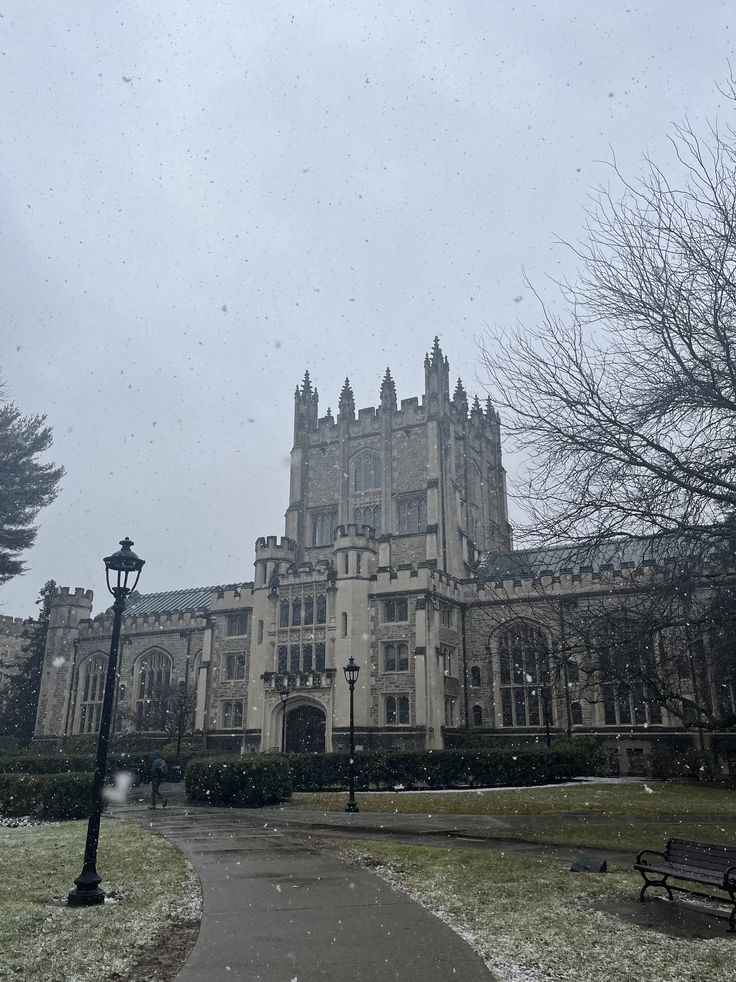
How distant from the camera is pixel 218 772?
69.9 feet

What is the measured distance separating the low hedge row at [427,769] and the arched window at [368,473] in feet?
75.4

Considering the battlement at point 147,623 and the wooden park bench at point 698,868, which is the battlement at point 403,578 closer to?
the battlement at point 147,623

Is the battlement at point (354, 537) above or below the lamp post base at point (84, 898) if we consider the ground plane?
above

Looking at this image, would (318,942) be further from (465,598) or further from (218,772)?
(465,598)

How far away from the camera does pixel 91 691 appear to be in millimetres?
47812

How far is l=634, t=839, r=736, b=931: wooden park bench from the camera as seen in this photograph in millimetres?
7495

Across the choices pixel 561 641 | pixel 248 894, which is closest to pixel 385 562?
pixel 561 641

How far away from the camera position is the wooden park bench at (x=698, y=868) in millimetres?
7495

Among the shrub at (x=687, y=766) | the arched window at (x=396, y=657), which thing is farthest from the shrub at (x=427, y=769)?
the arched window at (x=396, y=657)

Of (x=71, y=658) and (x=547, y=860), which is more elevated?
(x=71, y=658)

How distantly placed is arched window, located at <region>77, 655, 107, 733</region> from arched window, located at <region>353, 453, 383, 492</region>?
19.5 m

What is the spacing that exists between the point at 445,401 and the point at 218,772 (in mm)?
29487

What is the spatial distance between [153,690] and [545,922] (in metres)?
41.1

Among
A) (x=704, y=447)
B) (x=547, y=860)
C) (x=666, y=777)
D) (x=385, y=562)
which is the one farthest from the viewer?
(x=385, y=562)
